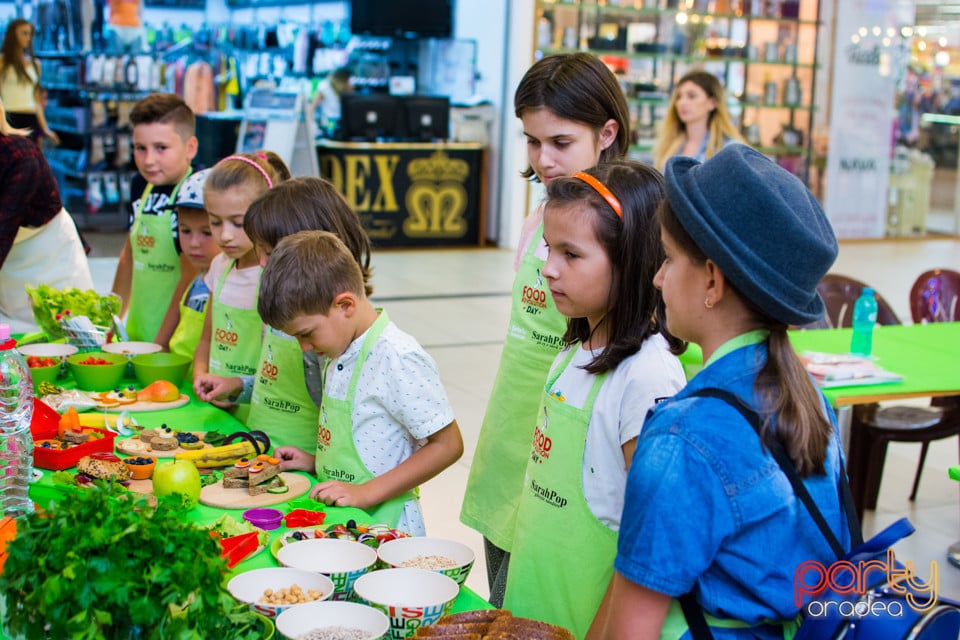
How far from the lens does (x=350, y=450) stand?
7.88 feet

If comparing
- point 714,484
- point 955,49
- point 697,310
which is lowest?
point 714,484

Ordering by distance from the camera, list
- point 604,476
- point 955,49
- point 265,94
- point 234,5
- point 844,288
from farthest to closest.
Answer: point 955,49 → point 234,5 → point 265,94 → point 844,288 → point 604,476

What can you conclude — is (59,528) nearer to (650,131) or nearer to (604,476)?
(604,476)

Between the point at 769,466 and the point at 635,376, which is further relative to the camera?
the point at 635,376

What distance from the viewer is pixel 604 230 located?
1956 mm

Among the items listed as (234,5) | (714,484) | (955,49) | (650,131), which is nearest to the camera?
(714,484)

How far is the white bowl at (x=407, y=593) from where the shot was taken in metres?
1.63

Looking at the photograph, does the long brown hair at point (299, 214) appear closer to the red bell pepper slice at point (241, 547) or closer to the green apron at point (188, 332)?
the green apron at point (188, 332)

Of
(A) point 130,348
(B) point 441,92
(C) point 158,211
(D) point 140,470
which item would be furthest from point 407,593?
(B) point 441,92

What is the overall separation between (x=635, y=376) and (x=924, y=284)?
373 centimetres

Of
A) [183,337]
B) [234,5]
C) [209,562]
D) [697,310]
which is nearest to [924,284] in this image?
[183,337]

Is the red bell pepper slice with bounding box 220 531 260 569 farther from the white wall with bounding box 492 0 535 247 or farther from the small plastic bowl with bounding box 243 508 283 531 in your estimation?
the white wall with bounding box 492 0 535 247

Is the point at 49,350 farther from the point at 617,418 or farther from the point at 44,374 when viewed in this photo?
the point at 617,418

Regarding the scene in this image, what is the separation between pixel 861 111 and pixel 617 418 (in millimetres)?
11501
